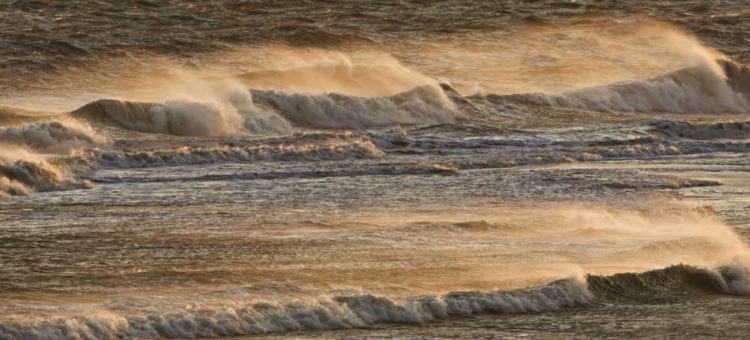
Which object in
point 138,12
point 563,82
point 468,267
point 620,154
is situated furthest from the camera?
point 138,12

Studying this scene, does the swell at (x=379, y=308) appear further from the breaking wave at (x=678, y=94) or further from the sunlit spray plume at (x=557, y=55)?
the sunlit spray plume at (x=557, y=55)

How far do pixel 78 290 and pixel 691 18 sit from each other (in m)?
33.2

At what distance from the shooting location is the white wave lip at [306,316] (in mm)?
10297

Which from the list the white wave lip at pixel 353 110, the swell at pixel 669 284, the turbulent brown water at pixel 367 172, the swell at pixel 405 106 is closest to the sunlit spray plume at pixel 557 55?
the turbulent brown water at pixel 367 172

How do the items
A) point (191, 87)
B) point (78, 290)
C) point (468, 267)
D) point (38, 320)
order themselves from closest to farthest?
point (38, 320) < point (78, 290) < point (468, 267) < point (191, 87)

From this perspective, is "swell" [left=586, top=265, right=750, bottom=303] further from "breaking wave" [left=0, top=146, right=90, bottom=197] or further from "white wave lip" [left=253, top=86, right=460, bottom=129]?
"white wave lip" [left=253, top=86, right=460, bottom=129]

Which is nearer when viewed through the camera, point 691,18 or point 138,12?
point 138,12

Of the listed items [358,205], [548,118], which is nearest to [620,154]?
[548,118]

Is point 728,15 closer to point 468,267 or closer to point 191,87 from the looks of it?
point 191,87

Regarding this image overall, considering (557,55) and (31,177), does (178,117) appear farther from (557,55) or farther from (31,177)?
(557,55)

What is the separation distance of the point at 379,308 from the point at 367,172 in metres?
8.58

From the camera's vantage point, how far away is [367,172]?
19.9 meters

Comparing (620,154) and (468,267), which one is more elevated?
(468,267)

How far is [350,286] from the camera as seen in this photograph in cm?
1207
